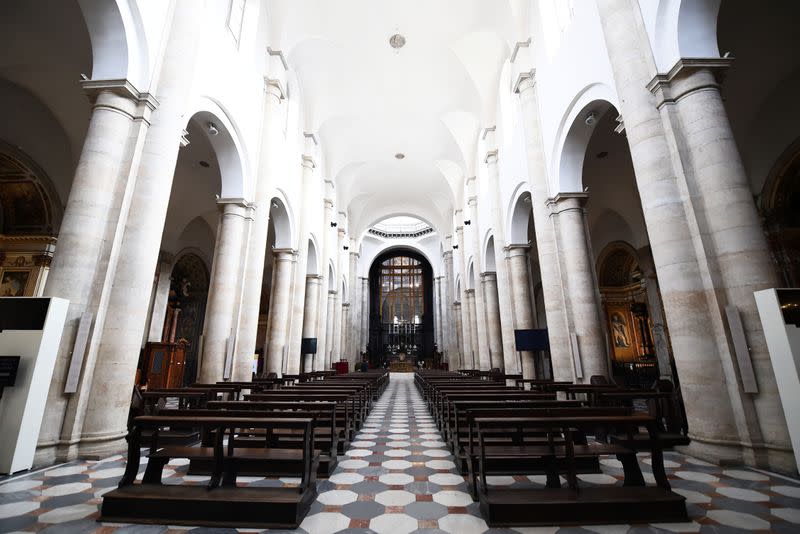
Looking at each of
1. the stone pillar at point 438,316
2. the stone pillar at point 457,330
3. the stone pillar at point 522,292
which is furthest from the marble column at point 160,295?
the stone pillar at point 438,316

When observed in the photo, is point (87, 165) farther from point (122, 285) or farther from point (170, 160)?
point (122, 285)

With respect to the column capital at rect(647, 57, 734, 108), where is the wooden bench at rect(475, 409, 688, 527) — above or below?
below

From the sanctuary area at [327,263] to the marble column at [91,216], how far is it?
0.04m

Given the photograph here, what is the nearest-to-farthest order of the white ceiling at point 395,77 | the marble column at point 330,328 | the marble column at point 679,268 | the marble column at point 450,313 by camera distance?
1. the marble column at point 679,268
2. the white ceiling at point 395,77
3. the marble column at point 330,328
4. the marble column at point 450,313

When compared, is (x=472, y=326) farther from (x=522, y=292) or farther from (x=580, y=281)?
(x=580, y=281)

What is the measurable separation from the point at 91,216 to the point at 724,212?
783 cm

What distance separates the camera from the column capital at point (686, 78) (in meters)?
4.71

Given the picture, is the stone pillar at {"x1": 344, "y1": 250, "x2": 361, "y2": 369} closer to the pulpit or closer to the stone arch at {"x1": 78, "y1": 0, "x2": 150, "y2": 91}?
the pulpit

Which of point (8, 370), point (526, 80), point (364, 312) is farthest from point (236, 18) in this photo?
point (364, 312)

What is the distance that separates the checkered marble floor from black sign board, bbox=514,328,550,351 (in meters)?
5.43

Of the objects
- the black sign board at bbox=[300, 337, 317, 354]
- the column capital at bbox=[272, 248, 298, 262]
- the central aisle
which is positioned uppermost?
the column capital at bbox=[272, 248, 298, 262]

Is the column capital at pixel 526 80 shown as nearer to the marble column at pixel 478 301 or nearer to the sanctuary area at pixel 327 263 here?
the sanctuary area at pixel 327 263

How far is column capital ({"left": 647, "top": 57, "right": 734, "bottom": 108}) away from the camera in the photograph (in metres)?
4.71

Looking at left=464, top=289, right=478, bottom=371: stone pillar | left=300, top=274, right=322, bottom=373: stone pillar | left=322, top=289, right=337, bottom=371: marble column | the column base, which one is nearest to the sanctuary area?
the column base
